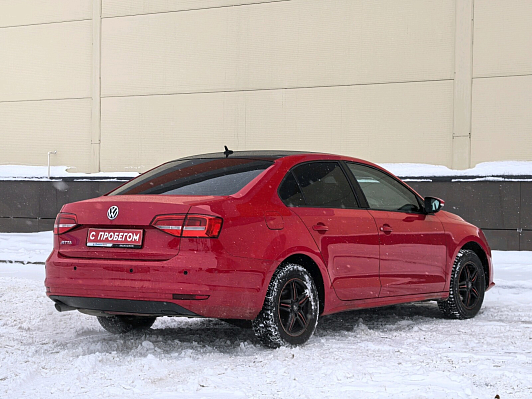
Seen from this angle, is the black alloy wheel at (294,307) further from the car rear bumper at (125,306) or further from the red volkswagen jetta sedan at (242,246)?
the car rear bumper at (125,306)

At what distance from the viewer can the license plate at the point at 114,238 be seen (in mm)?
5875

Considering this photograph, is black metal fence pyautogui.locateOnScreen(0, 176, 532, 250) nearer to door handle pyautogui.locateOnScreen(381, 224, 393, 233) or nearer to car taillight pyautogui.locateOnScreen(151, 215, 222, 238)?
door handle pyautogui.locateOnScreen(381, 224, 393, 233)

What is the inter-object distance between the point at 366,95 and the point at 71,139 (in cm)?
783

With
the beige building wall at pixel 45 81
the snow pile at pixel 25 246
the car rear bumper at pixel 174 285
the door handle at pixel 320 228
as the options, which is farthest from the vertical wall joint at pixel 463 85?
the car rear bumper at pixel 174 285

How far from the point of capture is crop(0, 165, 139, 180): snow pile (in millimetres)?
20422

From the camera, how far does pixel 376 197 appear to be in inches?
297

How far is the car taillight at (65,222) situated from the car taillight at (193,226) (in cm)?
81

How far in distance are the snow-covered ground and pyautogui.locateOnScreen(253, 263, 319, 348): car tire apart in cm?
12

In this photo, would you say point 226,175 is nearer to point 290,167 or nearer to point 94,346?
point 290,167

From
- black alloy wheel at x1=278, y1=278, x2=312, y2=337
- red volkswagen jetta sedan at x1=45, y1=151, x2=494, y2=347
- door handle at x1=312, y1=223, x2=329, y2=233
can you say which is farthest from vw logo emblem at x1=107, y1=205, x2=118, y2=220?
door handle at x1=312, y1=223, x2=329, y2=233

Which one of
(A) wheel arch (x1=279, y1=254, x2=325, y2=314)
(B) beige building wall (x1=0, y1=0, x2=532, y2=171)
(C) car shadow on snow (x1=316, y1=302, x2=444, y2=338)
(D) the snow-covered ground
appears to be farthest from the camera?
(B) beige building wall (x1=0, y1=0, x2=532, y2=171)

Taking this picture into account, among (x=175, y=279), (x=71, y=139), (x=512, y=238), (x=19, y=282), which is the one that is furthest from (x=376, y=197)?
(x=71, y=139)

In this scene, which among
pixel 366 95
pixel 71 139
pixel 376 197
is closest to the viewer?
pixel 376 197

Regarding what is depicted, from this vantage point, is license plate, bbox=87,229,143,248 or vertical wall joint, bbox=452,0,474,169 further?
vertical wall joint, bbox=452,0,474,169
